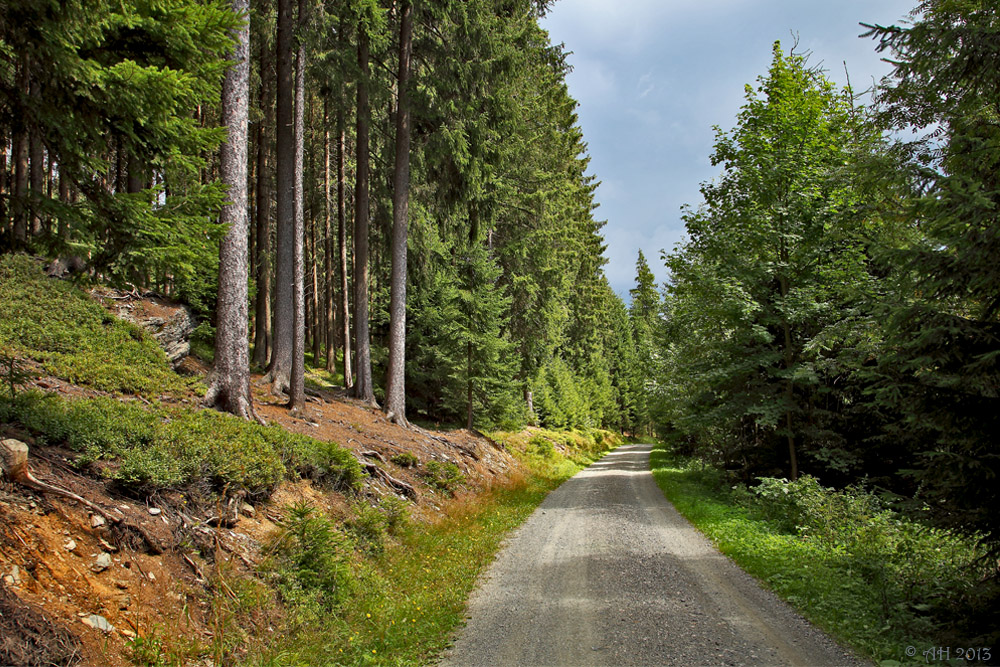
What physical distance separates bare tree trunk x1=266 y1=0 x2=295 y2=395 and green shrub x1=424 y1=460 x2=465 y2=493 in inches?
179

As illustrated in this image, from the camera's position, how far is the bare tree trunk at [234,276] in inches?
346

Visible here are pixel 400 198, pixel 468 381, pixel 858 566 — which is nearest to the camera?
pixel 858 566

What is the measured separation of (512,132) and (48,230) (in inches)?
565

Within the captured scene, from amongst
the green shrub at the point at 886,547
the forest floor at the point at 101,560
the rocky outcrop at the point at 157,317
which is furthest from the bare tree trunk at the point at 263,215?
the green shrub at the point at 886,547

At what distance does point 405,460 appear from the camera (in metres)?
11.7

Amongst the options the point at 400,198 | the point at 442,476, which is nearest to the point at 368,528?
the point at 442,476

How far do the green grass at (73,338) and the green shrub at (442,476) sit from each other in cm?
A: 534

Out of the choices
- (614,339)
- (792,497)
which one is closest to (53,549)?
(792,497)

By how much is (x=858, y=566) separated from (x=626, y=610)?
141 inches

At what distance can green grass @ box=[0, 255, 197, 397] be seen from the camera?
7.79 meters

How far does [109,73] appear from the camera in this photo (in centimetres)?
438

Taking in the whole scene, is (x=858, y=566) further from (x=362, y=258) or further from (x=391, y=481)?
(x=362, y=258)

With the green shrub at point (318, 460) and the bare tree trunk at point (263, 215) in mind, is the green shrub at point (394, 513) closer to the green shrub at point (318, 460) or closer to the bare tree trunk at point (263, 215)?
the green shrub at point (318, 460)

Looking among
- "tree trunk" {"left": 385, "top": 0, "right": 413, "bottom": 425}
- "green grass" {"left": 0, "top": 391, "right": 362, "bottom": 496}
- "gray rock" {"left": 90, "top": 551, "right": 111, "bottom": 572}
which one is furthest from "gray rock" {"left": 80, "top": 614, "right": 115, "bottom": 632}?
"tree trunk" {"left": 385, "top": 0, "right": 413, "bottom": 425}
